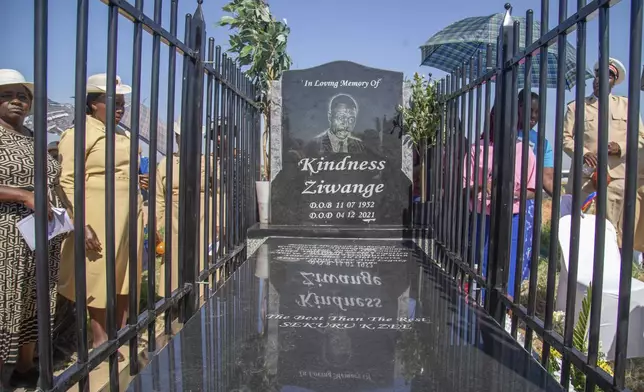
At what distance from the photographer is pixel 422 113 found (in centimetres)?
481

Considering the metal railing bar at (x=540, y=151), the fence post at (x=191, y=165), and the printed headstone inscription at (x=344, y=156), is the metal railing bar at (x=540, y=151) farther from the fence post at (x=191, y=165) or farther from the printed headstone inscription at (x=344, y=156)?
the printed headstone inscription at (x=344, y=156)

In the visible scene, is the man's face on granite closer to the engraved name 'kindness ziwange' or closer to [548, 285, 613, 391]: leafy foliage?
the engraved name 'kindness ziwange'

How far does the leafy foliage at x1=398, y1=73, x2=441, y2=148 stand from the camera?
15.5ft

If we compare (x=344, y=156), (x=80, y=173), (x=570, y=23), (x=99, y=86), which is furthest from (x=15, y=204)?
(x=344, y=156)

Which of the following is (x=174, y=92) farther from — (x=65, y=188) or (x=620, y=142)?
(x=620, y=142)

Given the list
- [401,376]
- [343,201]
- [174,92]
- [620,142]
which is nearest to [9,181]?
[174,92]

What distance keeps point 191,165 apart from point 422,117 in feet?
8.30

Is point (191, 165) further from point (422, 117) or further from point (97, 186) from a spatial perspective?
point (422, 117)

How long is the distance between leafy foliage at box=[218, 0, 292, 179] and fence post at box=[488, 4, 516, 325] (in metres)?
4.24

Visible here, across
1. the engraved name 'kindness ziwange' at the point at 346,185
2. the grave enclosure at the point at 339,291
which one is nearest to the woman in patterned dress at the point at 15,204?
the grave enclosure at the point at 339,291

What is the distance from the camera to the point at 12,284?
117 inches

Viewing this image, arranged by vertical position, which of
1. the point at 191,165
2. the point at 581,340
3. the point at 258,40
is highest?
the point at 258,40

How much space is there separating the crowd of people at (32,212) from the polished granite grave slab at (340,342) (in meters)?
0.58

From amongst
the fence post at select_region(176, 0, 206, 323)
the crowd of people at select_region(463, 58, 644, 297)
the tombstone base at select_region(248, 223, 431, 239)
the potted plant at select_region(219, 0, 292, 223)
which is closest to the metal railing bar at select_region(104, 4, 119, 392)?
the fence post at select_region(176, 0, 206, 323)
